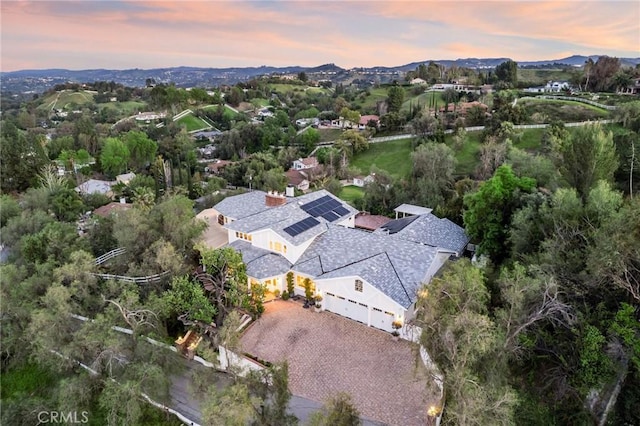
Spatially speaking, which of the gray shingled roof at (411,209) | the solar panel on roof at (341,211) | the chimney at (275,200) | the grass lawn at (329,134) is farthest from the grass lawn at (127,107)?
the solar panel on roof at (341,211)

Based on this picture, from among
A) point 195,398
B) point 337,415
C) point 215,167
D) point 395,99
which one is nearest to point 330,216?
point 195,398

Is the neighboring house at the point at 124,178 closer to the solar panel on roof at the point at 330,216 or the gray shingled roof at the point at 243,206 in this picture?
the gray shingled roof at the point at 243,206

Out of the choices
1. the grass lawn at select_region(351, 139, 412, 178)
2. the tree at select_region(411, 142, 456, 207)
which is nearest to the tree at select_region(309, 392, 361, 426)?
the tree at select_region(411, 142, 456, 207)

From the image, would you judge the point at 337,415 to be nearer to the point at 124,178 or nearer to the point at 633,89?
the point at 124,178

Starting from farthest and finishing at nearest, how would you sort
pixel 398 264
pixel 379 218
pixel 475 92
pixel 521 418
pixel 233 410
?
pixel 475 92, pixel 379 218, pixel 398 264, pixel 521 418, pixel 233 410

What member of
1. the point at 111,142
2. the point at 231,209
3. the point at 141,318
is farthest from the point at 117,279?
the point at 111,142

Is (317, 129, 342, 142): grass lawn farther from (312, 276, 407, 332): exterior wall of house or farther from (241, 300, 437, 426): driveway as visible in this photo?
(241, 300, 437, 426): driveway

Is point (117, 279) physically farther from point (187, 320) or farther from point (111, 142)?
point (111, 142)
